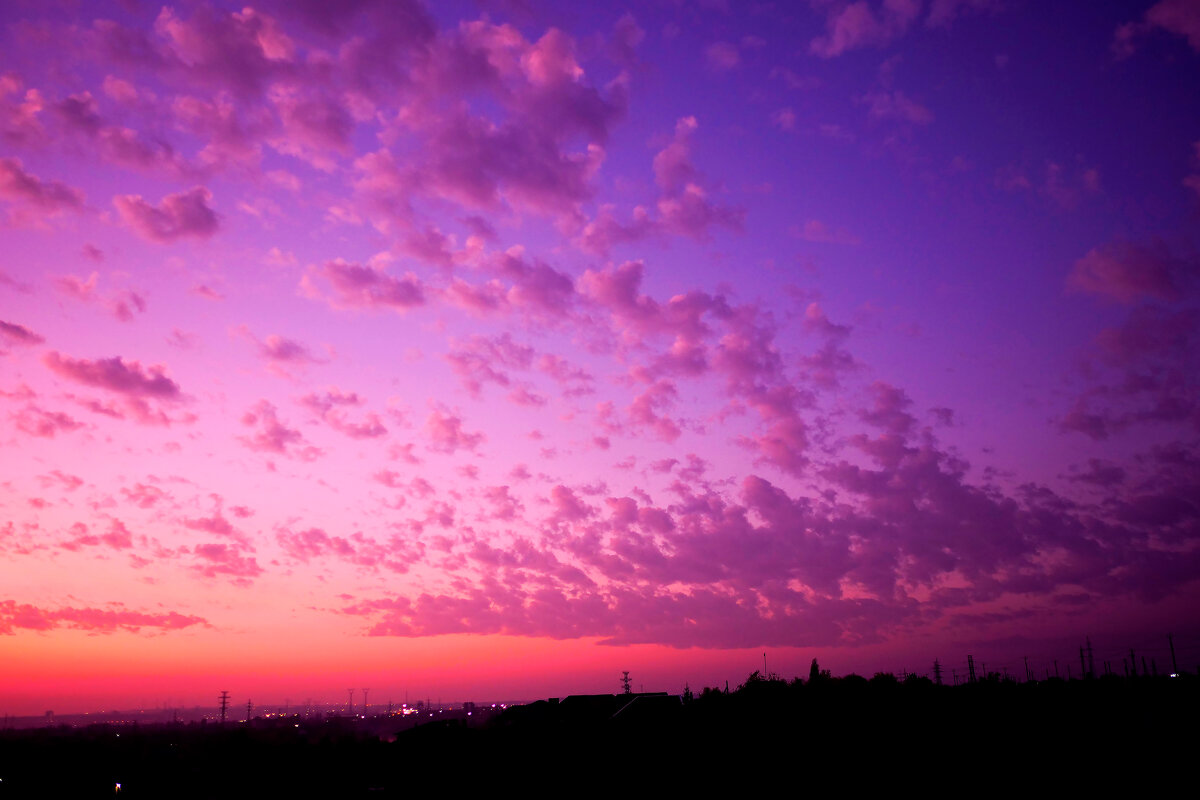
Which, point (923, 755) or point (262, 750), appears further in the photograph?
point (262, 750)

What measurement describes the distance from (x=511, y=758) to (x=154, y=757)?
50.4 metres

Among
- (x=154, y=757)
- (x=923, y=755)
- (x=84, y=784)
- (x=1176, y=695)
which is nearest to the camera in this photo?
(x=923, y=755)

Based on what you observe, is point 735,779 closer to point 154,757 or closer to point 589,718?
point 589,718

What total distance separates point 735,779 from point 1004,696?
63.9 feet

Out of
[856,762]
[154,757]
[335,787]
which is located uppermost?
[856,762]

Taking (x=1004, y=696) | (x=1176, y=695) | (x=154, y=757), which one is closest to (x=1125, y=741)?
(x=1004, y=696)

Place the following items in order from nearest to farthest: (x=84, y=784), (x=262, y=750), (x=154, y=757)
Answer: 1. (x=84, y=784)
2. (x=262, y=750)
3. (x=154, y=757)

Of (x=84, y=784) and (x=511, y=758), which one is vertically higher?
(x=511, y=758)

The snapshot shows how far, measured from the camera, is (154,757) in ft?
203

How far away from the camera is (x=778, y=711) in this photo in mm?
29766

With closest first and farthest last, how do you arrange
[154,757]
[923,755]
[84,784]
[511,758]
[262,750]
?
[923,755]
[511,758]
[84,784]
[262,750]
[154,757]

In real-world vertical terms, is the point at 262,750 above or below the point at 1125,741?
below

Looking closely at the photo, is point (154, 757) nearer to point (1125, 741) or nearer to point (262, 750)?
point (262, 750)

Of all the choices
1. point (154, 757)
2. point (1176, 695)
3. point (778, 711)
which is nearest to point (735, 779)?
point (778, 711)
